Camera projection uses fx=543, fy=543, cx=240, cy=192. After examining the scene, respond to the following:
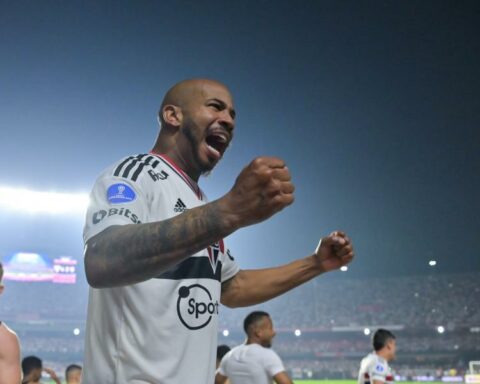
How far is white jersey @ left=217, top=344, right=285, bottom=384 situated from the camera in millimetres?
6863

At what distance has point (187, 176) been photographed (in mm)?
2559

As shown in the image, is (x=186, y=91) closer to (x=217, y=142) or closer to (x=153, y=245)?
(x=217, y=142)

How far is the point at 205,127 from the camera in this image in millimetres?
2523

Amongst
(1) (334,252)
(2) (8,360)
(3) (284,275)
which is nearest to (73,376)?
(2) (8,360)

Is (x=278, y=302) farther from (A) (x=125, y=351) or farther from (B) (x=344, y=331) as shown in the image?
(A) (x=125, y=351)

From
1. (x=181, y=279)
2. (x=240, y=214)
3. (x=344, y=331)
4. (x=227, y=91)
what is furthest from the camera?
(x=344, y=331)

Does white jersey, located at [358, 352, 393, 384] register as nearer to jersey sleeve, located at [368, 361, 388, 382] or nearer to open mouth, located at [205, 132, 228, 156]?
jersey sleeve, located at [368, 361, 388, 382]

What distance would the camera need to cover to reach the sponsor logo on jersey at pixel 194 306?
2156 millimetres

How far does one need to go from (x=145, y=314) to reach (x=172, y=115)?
100cm

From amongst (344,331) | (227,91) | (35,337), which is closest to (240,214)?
(227,91)

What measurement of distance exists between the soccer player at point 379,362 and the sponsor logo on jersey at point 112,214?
7.76m

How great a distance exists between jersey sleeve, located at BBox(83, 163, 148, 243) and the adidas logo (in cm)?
19

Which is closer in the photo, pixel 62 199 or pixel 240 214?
pixel 240 214

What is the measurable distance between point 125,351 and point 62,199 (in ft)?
145
